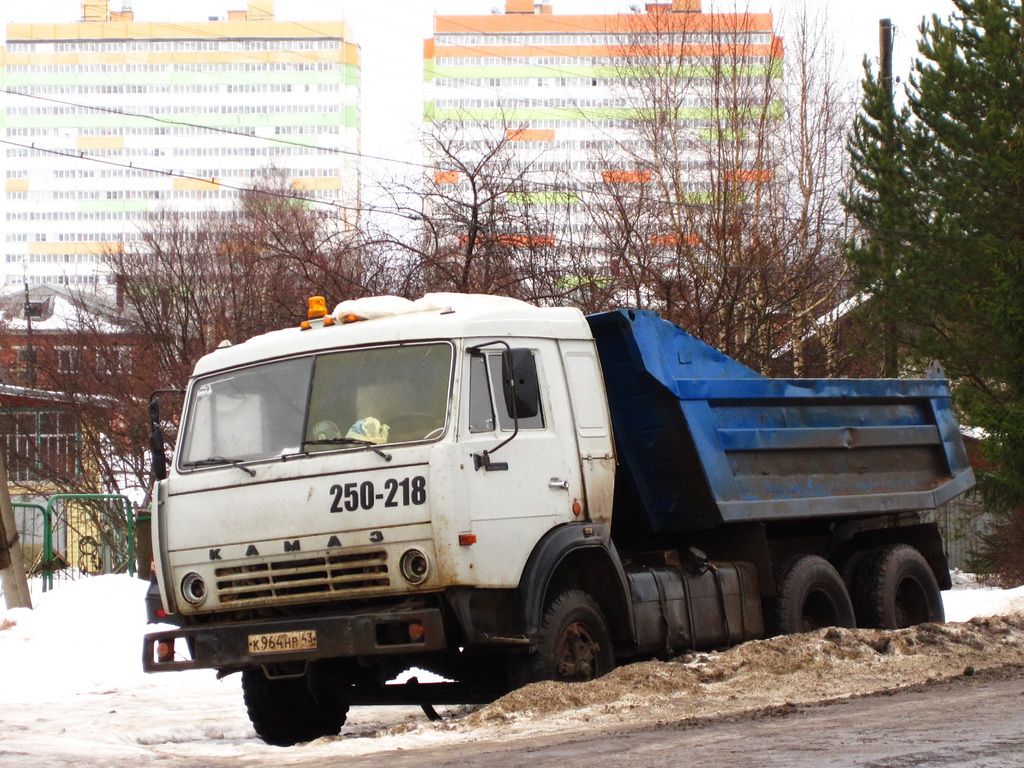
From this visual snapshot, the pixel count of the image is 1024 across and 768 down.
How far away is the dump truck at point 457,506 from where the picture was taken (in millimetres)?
7188

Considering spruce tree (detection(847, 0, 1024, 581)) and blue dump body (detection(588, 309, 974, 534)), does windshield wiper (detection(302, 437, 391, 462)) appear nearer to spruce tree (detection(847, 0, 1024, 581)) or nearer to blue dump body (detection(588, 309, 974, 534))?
blue dump body (detection(588, 309, 974, 534))

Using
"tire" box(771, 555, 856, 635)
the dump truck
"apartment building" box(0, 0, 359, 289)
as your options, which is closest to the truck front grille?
the dump truck

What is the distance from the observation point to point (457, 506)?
7.09 metres

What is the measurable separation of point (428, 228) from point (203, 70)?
11832 centimetres

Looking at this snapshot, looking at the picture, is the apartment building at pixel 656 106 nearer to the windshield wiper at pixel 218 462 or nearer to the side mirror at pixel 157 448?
the side mirror at pixel 157 448

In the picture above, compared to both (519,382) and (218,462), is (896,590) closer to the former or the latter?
(519,382)

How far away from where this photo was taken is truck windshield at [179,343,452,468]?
24.4 feet

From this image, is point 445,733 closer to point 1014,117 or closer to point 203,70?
point 1014,117

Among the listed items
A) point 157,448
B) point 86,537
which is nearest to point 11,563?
point 86,537

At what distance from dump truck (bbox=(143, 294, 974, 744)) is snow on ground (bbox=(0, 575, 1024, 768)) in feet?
1.24

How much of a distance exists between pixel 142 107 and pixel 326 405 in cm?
13117

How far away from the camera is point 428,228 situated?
18594 millimetres

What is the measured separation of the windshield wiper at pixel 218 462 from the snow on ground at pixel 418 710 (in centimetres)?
153

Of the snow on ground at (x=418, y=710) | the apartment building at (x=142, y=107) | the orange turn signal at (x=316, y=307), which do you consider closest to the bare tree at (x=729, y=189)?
the snow on ground at (x=418, y=710)
